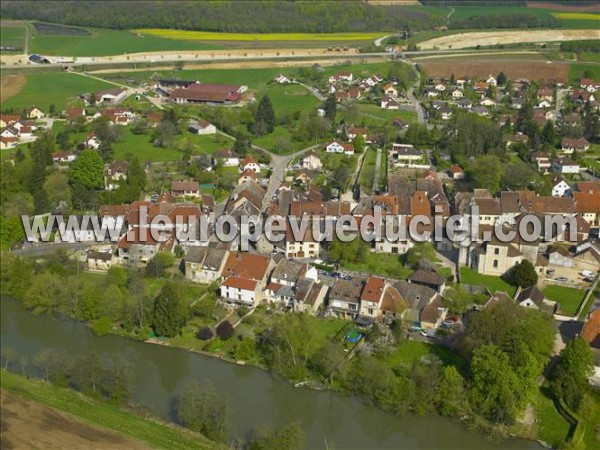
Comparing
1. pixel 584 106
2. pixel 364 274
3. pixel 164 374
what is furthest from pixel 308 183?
pixel 584 106

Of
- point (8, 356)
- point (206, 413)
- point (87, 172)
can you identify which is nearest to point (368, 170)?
point (87, 172)

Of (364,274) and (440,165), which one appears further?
(440,165)

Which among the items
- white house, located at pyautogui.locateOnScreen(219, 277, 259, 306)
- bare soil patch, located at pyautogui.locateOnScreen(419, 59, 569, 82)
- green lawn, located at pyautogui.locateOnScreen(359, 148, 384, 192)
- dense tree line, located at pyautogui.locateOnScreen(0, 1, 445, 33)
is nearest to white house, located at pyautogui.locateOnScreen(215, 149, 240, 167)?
green lawn, located at pyautogui.locateOnScreen(359, 148, 384, 192)

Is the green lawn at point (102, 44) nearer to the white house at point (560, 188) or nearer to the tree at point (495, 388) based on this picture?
the white house at point (560, 188)

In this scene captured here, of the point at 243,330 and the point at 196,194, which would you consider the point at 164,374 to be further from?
the point at 196,194

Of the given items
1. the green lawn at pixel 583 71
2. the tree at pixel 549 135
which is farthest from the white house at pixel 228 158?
the green lawn at pixel 583 71

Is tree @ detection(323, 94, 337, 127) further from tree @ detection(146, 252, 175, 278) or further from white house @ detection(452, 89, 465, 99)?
tree @ detection(146, 252, 175, 278)
